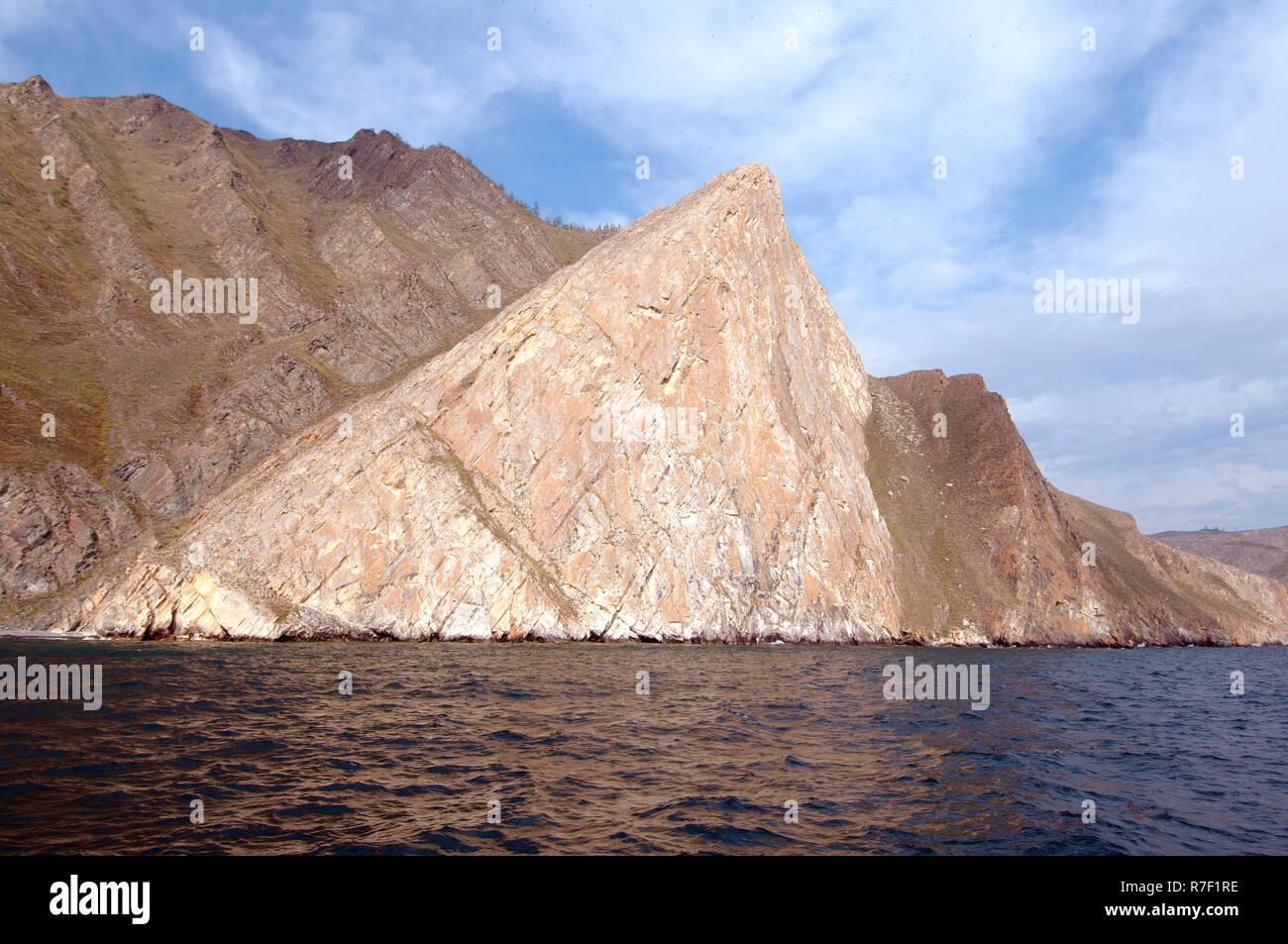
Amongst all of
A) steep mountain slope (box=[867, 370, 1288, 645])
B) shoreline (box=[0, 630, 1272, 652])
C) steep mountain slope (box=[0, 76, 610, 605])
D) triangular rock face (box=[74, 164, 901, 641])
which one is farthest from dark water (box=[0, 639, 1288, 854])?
steep mountain slope (box=[0, 76, 610, 605])

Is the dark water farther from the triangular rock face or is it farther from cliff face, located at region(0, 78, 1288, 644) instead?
cliff face, located at region(0, 78, 1288, 644)

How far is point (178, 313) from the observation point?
10975 centimetres

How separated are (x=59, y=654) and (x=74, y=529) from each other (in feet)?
141

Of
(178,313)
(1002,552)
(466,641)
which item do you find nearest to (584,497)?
(466,641)

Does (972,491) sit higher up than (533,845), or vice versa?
(972,491)

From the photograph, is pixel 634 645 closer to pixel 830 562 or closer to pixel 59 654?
pixel 830 562

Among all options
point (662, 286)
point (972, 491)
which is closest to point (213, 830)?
point (662, 286)

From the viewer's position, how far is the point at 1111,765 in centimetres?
1961

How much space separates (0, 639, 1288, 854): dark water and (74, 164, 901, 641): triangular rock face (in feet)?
82.4

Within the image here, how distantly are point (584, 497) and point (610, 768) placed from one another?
5013cm

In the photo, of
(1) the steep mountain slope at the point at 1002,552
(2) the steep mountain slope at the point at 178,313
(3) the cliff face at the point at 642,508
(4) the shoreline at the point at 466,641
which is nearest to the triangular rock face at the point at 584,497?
(3) the cliff face at the point at 642,508

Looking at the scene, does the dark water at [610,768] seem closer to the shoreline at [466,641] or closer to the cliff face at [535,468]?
the shoreline at [466,641]

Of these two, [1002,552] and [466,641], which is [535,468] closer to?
[466,641]
